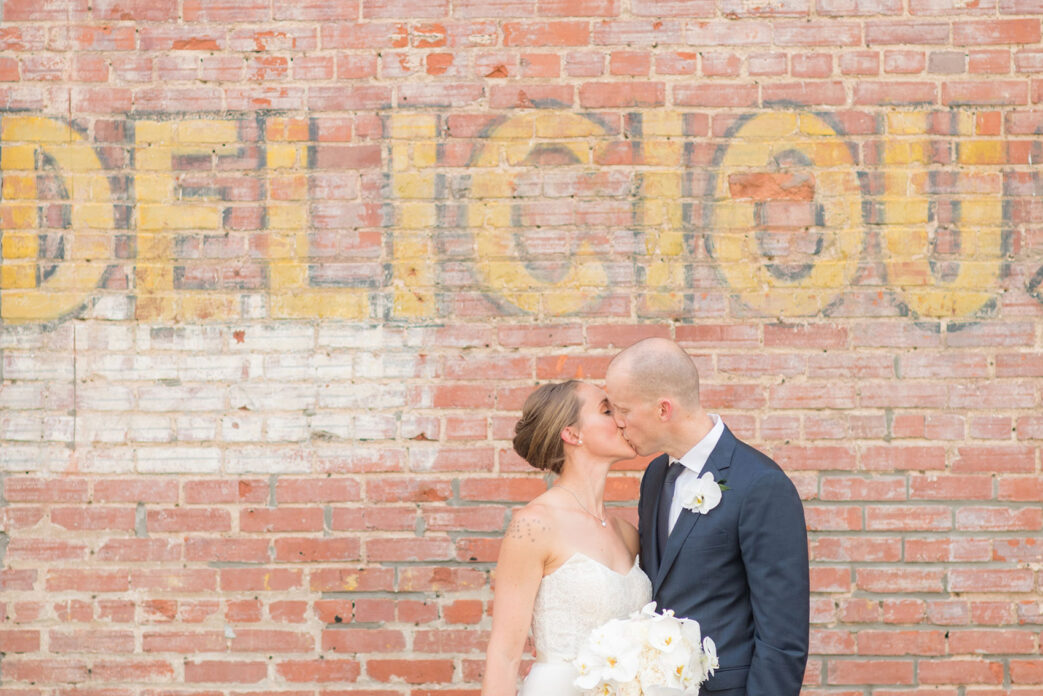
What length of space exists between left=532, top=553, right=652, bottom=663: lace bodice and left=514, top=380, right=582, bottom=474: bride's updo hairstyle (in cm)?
33

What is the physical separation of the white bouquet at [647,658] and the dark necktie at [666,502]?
0.92 feet

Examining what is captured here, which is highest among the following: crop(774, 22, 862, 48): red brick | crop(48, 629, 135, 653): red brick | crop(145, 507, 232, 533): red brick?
crop(774, 22, 862, 48): red brick

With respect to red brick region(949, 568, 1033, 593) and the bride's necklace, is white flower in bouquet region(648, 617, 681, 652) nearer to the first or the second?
the bride's necklace

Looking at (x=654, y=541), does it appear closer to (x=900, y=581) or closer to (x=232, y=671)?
(x=900, y=581)

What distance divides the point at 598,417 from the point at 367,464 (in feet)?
3.18

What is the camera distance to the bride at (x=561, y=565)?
9.19 feet

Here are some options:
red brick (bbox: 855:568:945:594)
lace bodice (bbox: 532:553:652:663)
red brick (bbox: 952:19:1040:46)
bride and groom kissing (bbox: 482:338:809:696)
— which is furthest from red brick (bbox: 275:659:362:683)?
red brick (bbox: 952:19:1040:46)

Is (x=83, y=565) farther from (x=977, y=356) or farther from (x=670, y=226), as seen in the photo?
(x=977, y=356)

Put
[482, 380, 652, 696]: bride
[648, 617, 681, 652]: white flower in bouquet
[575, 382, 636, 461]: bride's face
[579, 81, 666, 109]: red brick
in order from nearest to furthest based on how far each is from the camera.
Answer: [648, 617, 681, 652]: white flower in bouquet < [482, 380, 652, 696]: bride < [575, 382, 636, 461]: bride's face < [579, 81, 666, 109]: red brick

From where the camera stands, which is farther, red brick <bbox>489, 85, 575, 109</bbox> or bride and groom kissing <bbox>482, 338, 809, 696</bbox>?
red brick <bbox>489, 85, 575, 109</bbox>

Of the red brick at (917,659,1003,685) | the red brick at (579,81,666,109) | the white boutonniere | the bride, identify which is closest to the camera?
the white boutonniere

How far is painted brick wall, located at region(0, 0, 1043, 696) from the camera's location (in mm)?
3506

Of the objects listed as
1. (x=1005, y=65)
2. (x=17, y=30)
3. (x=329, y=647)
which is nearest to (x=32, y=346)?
(x=17, y=30)

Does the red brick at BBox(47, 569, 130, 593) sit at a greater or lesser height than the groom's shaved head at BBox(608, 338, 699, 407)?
lesser
